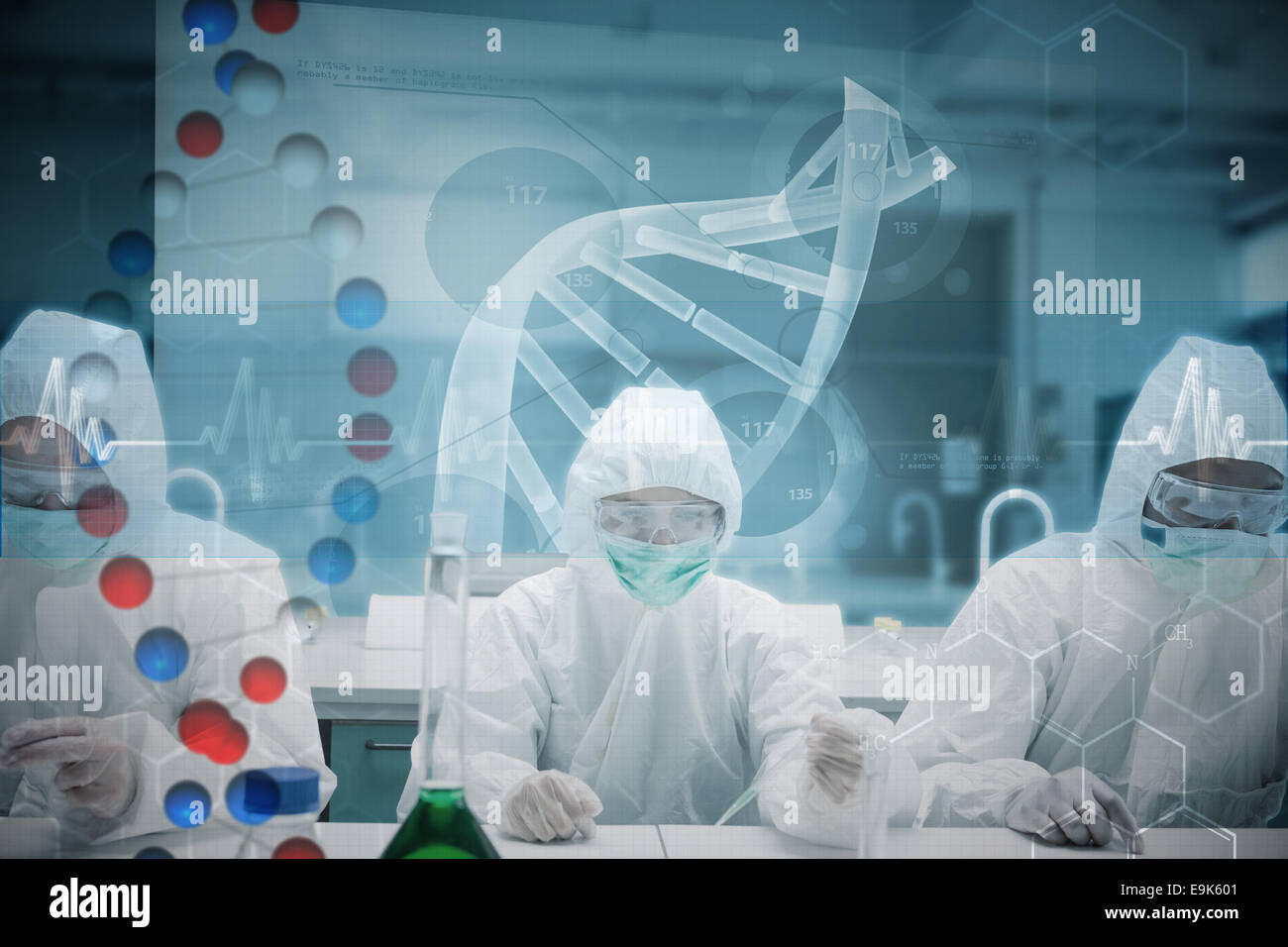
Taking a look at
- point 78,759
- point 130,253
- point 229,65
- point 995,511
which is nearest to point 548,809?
point 78,759

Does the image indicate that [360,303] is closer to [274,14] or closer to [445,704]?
[274,14]

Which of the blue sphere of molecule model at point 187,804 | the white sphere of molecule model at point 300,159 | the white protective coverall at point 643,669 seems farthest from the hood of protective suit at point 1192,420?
the blue sphere of molecule model at point 187,804

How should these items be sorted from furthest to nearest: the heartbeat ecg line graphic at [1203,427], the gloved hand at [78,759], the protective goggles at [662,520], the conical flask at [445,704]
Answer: the protective goggles at [662,520]
the heartbeat ecg line graphic at [1203,427]
the gloved hand at [78,759]
the conical flask at [445,704]

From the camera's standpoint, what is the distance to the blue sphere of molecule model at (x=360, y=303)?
801 mm

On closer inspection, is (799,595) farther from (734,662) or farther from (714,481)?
(734,662)

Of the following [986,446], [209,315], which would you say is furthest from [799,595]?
[209,315]

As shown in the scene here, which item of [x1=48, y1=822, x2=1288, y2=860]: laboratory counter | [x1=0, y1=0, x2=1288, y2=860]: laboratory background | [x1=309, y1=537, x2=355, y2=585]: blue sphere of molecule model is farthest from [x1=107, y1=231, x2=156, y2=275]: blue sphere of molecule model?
[x1=48, y1=822, x2=1288, y2=860]: laboratory counter

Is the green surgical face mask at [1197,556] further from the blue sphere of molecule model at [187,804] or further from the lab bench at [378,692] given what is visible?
the blue sphere of molecule model at [187,804]

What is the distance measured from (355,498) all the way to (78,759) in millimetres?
395

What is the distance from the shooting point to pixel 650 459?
39.6 inches

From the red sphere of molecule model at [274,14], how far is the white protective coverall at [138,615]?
1.20 feet

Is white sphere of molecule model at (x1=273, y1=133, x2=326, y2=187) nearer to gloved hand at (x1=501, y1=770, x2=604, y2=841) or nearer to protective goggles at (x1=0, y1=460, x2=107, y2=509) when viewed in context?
protective goggles at (x1=0, y1=460, x2=107, y2=509)

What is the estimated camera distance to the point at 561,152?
2.72ft

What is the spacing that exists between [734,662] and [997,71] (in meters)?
0.87
